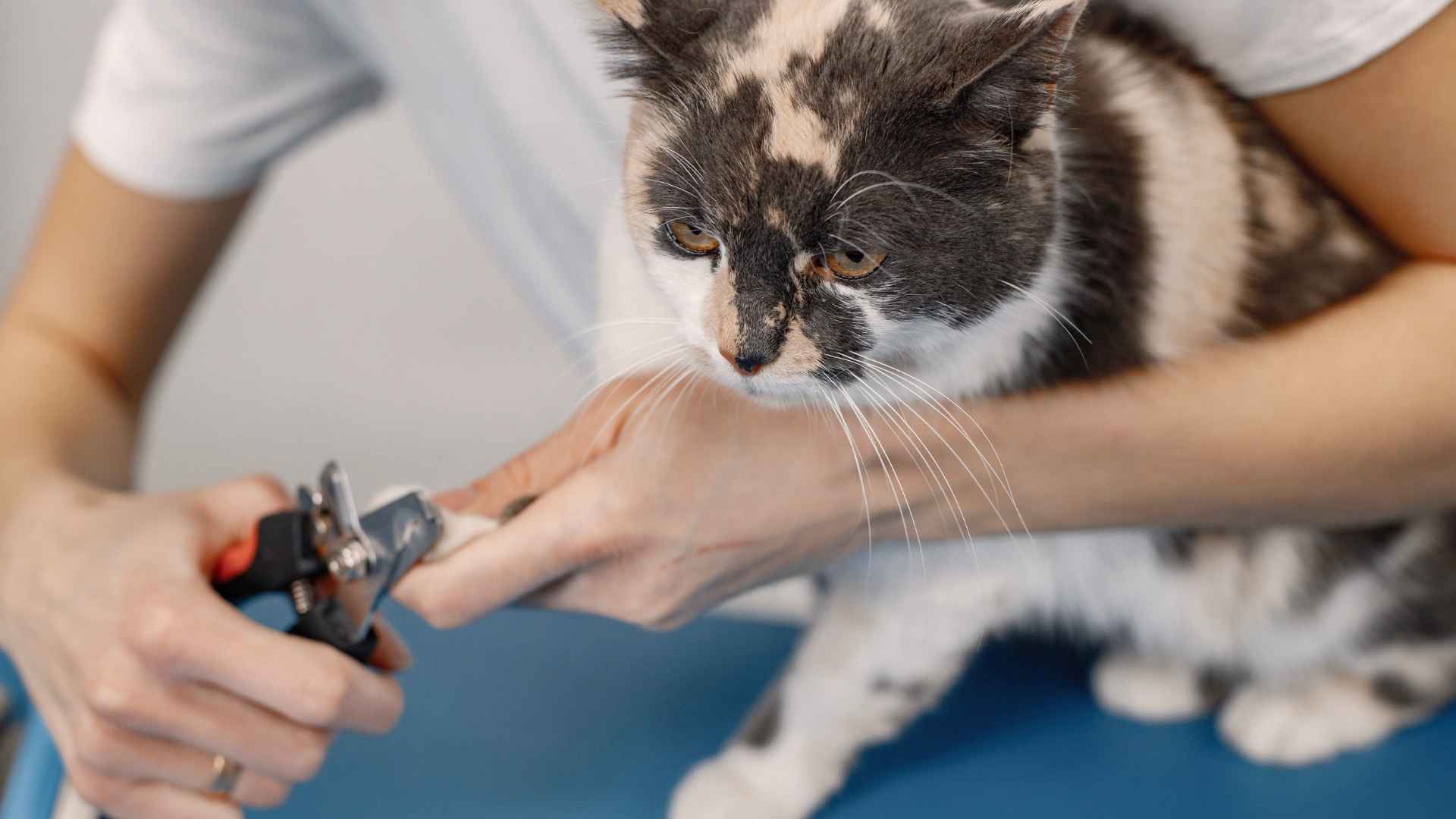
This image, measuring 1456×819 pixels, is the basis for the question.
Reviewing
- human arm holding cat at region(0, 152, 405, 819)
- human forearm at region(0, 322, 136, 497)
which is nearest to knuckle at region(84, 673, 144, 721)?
human arm holding cat at region(0, 152, 405, 819)

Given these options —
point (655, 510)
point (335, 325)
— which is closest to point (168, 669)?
point (655, 510)

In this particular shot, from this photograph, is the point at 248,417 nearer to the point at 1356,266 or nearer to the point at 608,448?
the point at 608,448

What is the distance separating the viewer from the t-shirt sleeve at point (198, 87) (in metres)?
1.10

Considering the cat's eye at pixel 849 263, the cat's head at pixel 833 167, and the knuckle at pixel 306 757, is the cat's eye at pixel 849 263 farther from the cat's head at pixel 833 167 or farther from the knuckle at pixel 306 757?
the knuckle at pixel 306 757

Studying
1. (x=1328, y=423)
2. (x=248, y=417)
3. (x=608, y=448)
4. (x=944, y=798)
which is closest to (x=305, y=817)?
(x=608, y=448)

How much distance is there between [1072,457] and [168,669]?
0.58 m

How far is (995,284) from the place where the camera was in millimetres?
770

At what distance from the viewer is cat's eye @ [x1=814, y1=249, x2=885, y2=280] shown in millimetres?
707

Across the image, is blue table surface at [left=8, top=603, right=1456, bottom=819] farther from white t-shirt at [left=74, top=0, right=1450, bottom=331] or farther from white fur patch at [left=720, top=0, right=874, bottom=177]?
white fur patch at [left=720, top=0, right=874, bottom=177]

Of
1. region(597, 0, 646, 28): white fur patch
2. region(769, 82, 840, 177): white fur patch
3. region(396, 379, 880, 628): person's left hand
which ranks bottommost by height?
region(396, 379, 880, 628): person's left hand

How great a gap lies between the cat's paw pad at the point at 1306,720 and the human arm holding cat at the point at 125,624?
2.17 feet

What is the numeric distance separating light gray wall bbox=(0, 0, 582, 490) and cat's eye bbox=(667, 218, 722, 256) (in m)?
1.11

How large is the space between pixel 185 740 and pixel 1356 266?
0.83m

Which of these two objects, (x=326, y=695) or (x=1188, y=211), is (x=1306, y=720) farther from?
(x=326, y=695)
